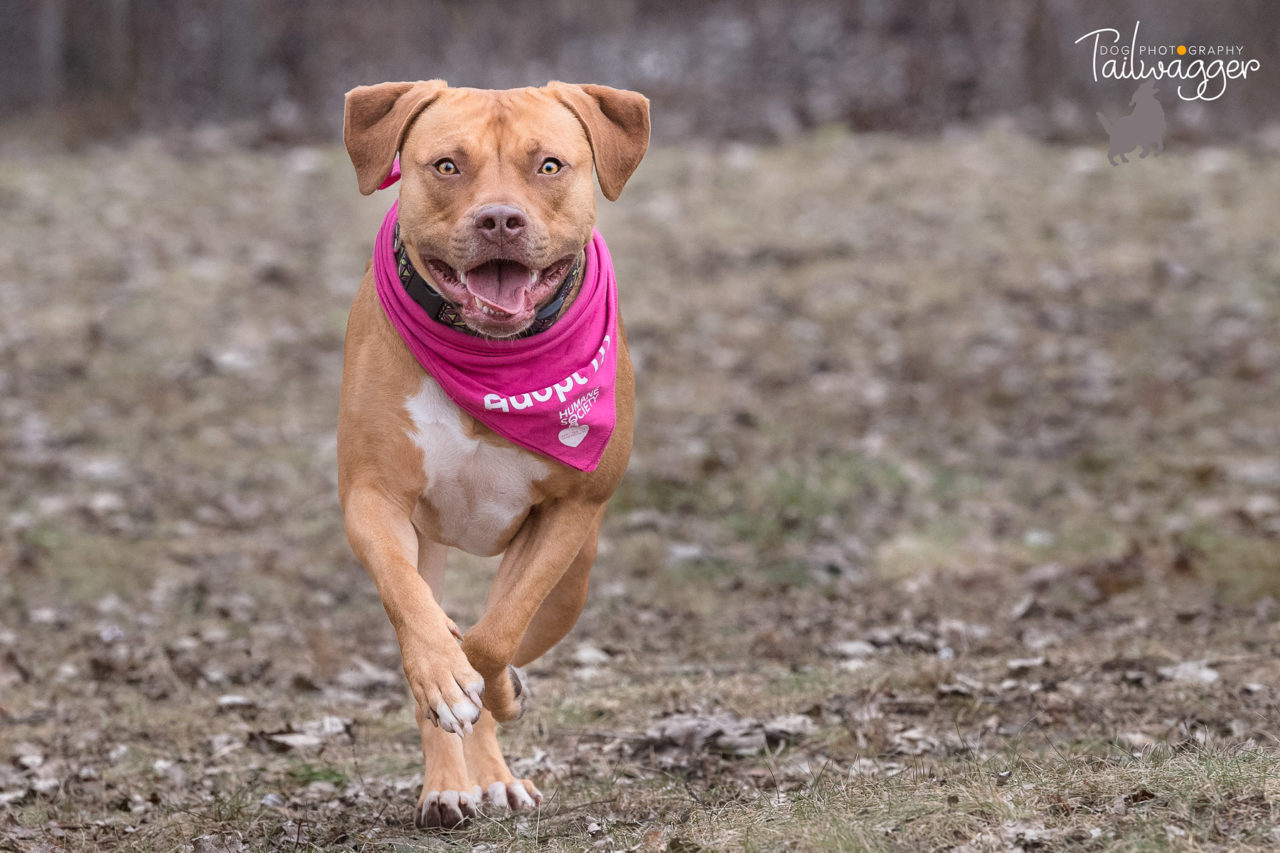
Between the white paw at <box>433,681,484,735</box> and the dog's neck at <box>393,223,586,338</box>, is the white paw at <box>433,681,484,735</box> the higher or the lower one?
the lower one

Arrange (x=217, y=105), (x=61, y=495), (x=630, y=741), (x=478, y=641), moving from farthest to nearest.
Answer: (x=217, y=105)
(x=61, y=495)
(x=630, y=741)
(x=478, y=641)

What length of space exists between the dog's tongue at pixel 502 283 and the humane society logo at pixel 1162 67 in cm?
1049

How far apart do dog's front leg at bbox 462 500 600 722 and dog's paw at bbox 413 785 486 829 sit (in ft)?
0.74

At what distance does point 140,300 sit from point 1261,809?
29.1 ft

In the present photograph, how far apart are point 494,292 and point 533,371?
0.28 m

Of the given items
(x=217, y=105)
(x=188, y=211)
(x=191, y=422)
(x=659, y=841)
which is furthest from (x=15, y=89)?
(x=659, y=841)

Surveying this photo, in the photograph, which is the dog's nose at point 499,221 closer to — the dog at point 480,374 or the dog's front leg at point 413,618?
the dog at point 480,374

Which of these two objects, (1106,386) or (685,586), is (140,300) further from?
(1106,386)

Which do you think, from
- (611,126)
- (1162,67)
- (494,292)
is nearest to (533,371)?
(494,292)

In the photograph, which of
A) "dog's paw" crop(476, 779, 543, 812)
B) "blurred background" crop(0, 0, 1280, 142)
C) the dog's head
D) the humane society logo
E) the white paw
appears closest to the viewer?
the white paw

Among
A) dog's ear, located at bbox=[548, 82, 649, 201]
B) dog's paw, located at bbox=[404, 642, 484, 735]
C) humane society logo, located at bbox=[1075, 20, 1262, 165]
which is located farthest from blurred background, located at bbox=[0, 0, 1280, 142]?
dog's paw, located at bbox=[404, 642, 484, 735]

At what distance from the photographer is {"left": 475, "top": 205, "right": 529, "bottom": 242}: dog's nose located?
3189 mm

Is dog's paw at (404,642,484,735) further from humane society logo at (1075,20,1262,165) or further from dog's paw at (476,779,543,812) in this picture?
humane society logo at (1075,20,1262,165)

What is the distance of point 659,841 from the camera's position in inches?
124
